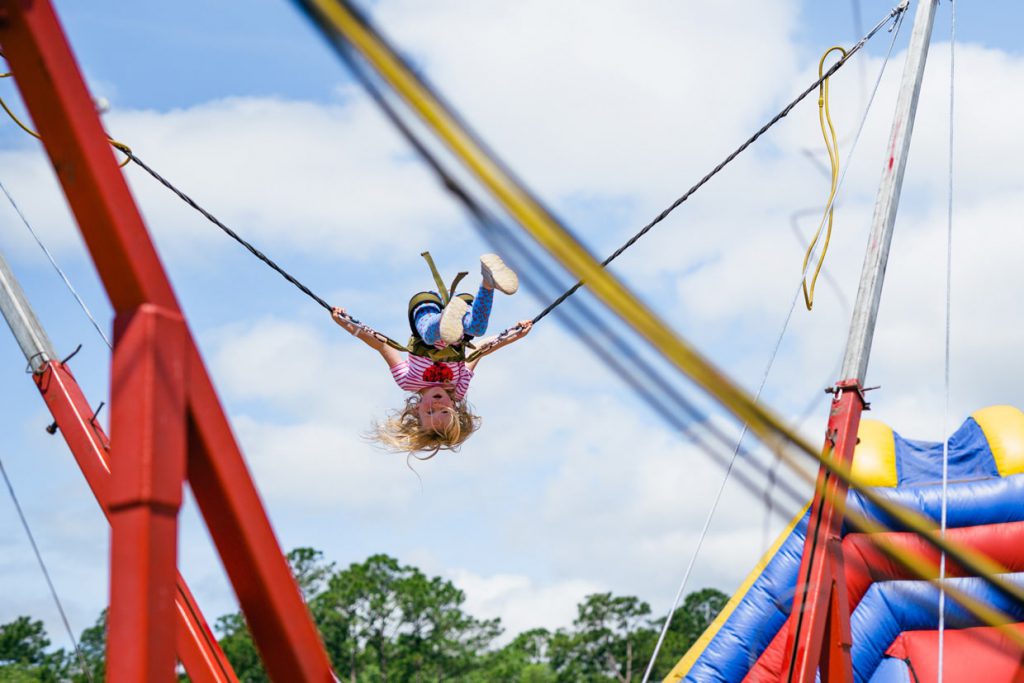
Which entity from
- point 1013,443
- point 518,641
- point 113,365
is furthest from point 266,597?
point 518,641

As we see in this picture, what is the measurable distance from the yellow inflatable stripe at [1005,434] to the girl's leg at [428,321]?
16.9 ft

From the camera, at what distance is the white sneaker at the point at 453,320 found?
5441 millimetres

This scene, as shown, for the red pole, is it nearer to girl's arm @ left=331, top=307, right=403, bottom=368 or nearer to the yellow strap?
the yellow strap

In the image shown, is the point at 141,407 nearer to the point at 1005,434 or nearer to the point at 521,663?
the point at 1005,434

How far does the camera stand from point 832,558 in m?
5.02

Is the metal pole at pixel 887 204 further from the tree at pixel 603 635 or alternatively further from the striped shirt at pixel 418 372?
the tree at pixel 603 635

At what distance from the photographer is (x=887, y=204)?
19.6 feet

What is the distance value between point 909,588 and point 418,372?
168 inches

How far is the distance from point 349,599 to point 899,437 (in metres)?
33.9

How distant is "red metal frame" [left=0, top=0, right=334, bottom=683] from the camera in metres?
2.55

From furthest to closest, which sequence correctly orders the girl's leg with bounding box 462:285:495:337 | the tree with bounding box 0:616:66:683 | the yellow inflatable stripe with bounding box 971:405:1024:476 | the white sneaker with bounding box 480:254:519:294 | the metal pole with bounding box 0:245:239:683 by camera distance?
the tree with bounding box 0:616:66:683
the yellow inflatable stripe with bounding box 971:405:1024:476
the metal pole with bounding box 0:245:239:683
the girl's leg with bounding box 462:285:495:337
the white sneaker with bounding box 480:254:519:294

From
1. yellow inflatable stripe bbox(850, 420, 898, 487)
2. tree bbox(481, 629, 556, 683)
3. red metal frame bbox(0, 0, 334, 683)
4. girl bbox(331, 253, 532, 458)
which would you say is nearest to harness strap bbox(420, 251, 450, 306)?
girl bbox(331, 253, 532, 458)

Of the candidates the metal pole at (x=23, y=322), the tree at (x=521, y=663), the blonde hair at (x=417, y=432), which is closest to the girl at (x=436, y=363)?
the blonde hair at (x=417, y=432)

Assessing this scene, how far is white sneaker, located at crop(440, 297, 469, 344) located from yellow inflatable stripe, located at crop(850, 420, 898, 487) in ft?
15.1
